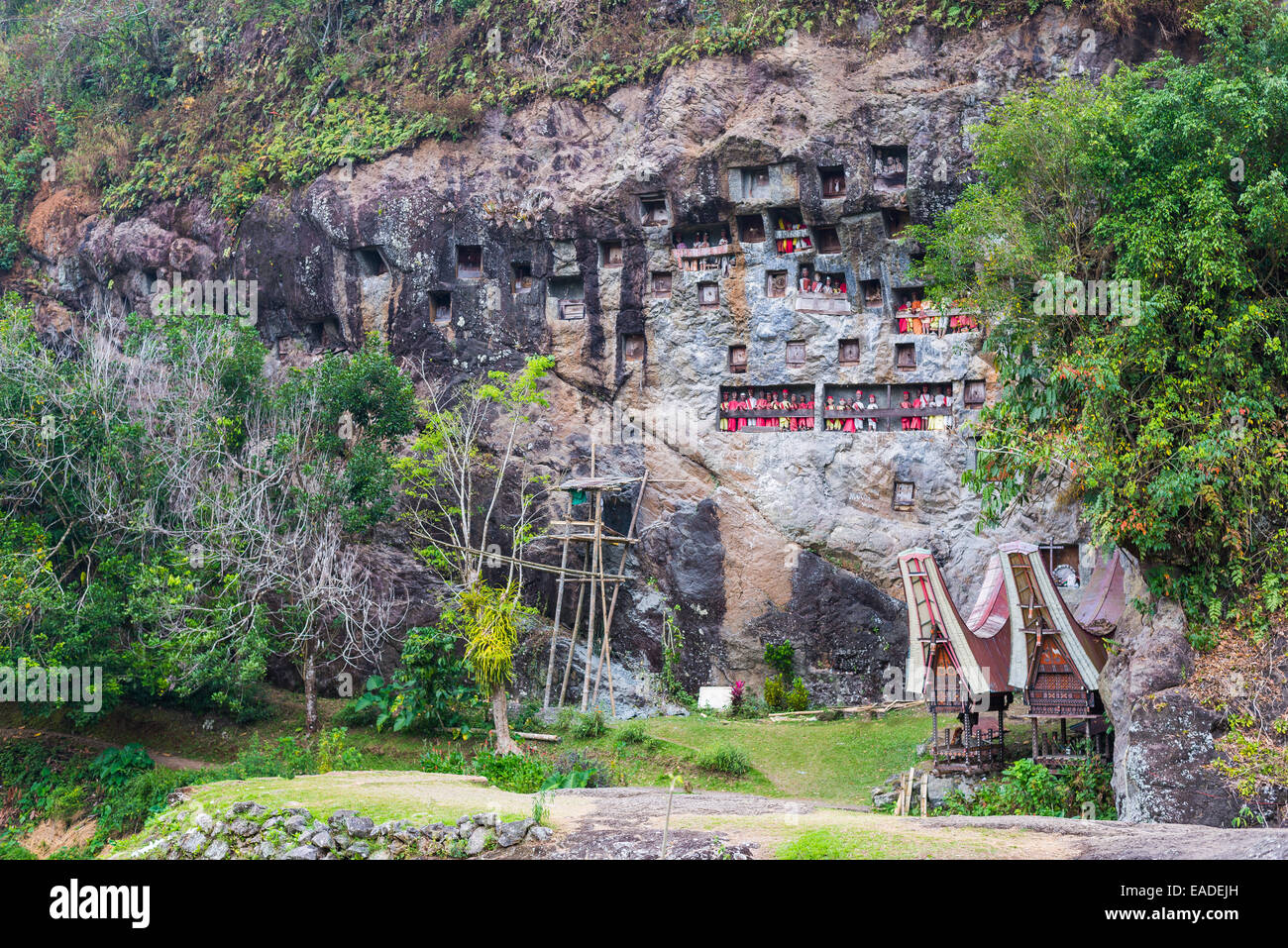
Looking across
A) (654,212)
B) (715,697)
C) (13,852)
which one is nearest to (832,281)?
(654,212)

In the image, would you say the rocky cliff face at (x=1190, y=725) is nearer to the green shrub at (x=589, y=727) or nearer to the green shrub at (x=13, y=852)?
the green shrub at (x=589, y=727)

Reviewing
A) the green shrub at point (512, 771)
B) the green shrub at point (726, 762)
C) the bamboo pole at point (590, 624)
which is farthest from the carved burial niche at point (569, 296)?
the green shrub at point (726, 762)

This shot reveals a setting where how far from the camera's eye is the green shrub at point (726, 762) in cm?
1873

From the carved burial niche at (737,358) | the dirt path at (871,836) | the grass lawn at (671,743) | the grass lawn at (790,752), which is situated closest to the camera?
the dirt path at (871,836)

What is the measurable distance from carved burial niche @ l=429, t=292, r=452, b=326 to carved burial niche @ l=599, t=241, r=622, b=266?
3.73 metres

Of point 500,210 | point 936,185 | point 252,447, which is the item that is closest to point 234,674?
point 252,447

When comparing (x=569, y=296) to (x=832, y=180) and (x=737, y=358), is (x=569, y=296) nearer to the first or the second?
(x=737, y=358)

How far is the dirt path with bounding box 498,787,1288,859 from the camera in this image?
1132 cm

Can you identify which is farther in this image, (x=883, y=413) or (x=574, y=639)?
(x=883, y=413)

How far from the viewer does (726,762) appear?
1873cm

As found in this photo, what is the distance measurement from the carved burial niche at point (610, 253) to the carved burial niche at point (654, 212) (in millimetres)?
801

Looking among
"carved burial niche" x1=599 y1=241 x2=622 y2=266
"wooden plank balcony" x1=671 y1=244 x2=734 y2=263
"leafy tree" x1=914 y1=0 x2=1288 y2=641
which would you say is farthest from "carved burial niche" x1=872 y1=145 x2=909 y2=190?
"leafy tree" x1=914 y1=0 x2=1288 y2=641

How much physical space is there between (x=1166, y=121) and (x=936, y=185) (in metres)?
7.42

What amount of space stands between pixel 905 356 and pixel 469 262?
404 inches
